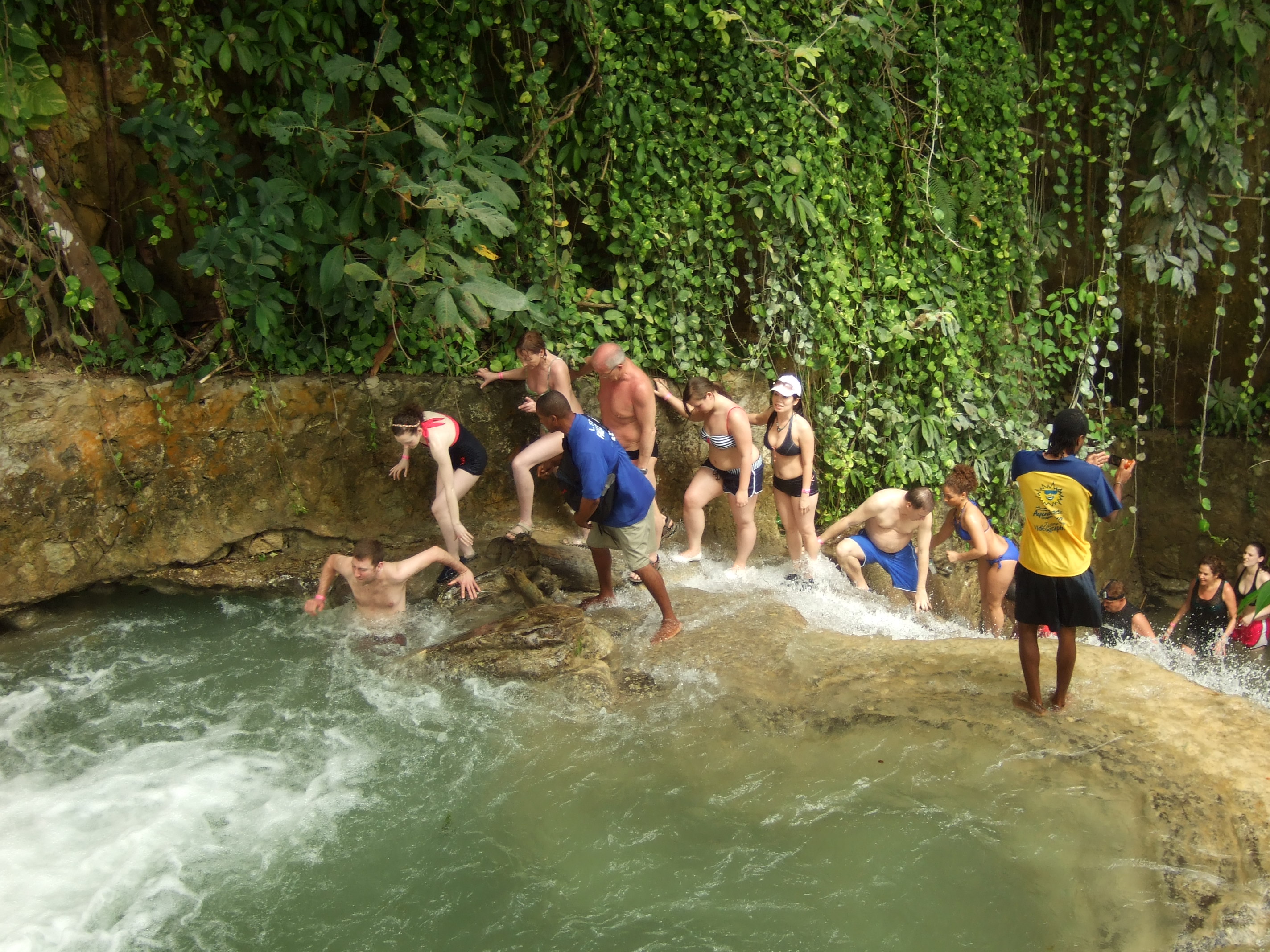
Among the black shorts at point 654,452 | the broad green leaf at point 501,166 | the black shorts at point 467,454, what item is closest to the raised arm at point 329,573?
the black shorts at point 467,454

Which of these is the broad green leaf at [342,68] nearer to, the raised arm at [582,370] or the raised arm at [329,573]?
the raised arm at [582,370]

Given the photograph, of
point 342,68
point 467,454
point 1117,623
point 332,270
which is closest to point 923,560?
point 1117,623

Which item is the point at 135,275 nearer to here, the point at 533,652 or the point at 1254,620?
the point at 533,652

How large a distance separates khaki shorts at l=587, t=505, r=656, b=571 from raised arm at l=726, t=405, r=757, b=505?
1.21 m

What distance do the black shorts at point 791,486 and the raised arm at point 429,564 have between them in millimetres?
2328

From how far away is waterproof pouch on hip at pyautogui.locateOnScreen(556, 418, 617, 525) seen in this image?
5699 millimetres

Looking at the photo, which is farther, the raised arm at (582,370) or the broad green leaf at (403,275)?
the raised arm at (582,370)

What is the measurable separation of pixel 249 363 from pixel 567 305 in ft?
7.58

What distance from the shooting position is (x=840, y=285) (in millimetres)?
7844

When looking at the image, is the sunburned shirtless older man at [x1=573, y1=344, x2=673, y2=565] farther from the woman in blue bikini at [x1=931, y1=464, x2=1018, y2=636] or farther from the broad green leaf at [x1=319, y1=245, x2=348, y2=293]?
the woman in blue bikini at [x1=931, y1=464, x2=1018, y2=636]

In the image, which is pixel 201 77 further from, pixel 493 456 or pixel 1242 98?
pixel 1242 98

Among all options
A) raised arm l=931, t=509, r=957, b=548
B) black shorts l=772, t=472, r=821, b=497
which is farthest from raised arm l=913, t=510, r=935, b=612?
black shorts l=772, t=472, r=821, b=497

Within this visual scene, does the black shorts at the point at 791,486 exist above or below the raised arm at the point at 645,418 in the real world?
below

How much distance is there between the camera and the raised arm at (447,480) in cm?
666
